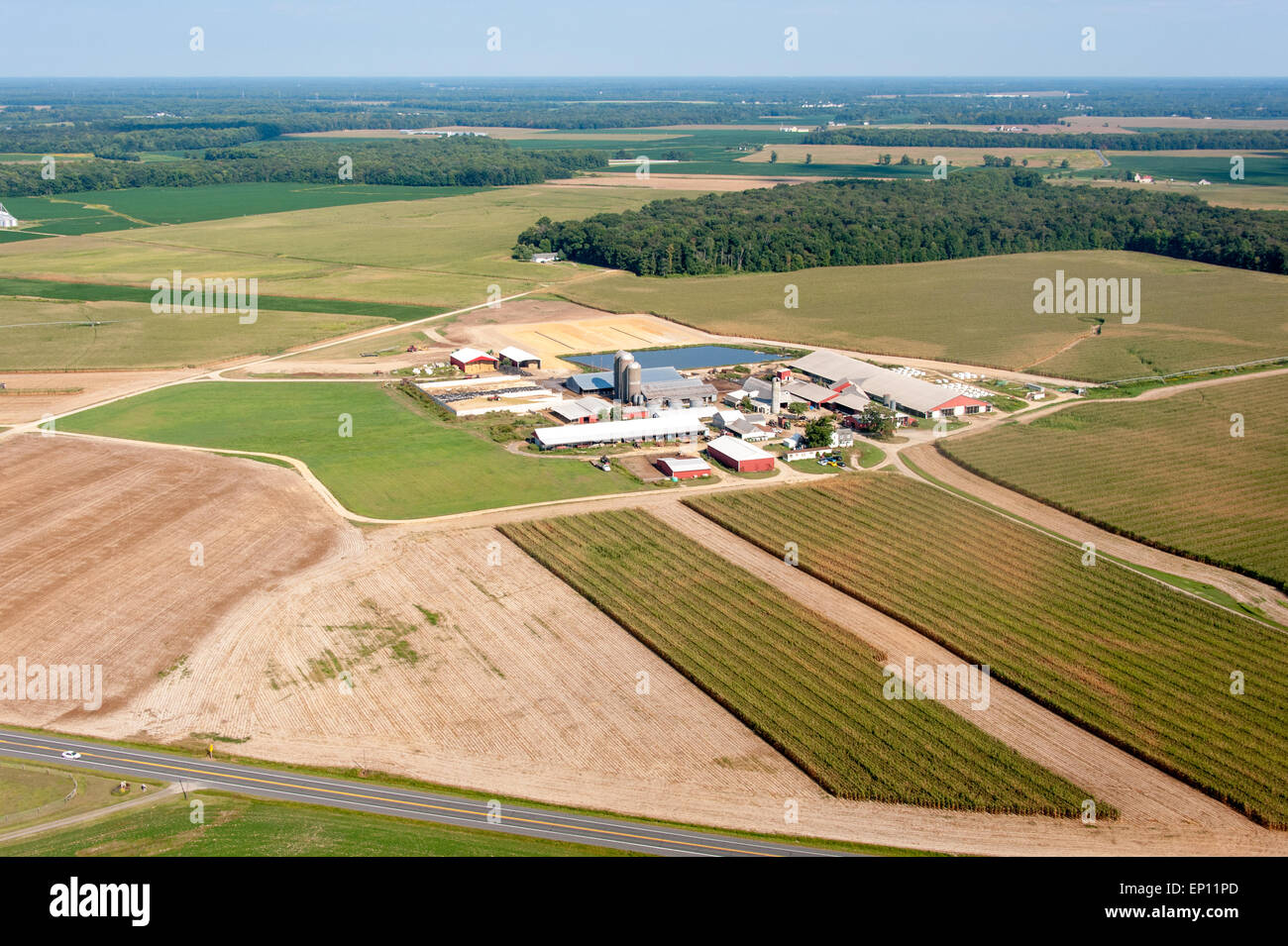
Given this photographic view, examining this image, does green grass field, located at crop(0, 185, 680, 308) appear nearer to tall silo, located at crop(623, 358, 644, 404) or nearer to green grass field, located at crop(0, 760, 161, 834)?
tall silo, located at crop(623, 358, 644, 404)

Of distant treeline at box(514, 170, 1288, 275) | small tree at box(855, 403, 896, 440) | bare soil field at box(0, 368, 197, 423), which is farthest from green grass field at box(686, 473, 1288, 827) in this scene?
distant treeline at box(514, 170, 1288, 275)

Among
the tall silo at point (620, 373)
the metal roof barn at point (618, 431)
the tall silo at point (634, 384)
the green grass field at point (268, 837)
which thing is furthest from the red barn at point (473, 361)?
the green grass field at point (268, 837)

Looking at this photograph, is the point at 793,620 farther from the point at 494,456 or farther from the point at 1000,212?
the point at 1000,212

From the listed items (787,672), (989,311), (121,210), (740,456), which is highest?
(121,210)

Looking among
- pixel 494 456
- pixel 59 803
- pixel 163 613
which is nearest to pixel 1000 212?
pixel 494 456

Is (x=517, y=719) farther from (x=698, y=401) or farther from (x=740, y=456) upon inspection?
(x=698, y=401)

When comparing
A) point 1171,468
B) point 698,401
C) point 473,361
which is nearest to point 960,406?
point 1171,468

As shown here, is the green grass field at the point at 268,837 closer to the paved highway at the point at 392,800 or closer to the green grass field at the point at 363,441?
the paved highway at the point at 392,800
